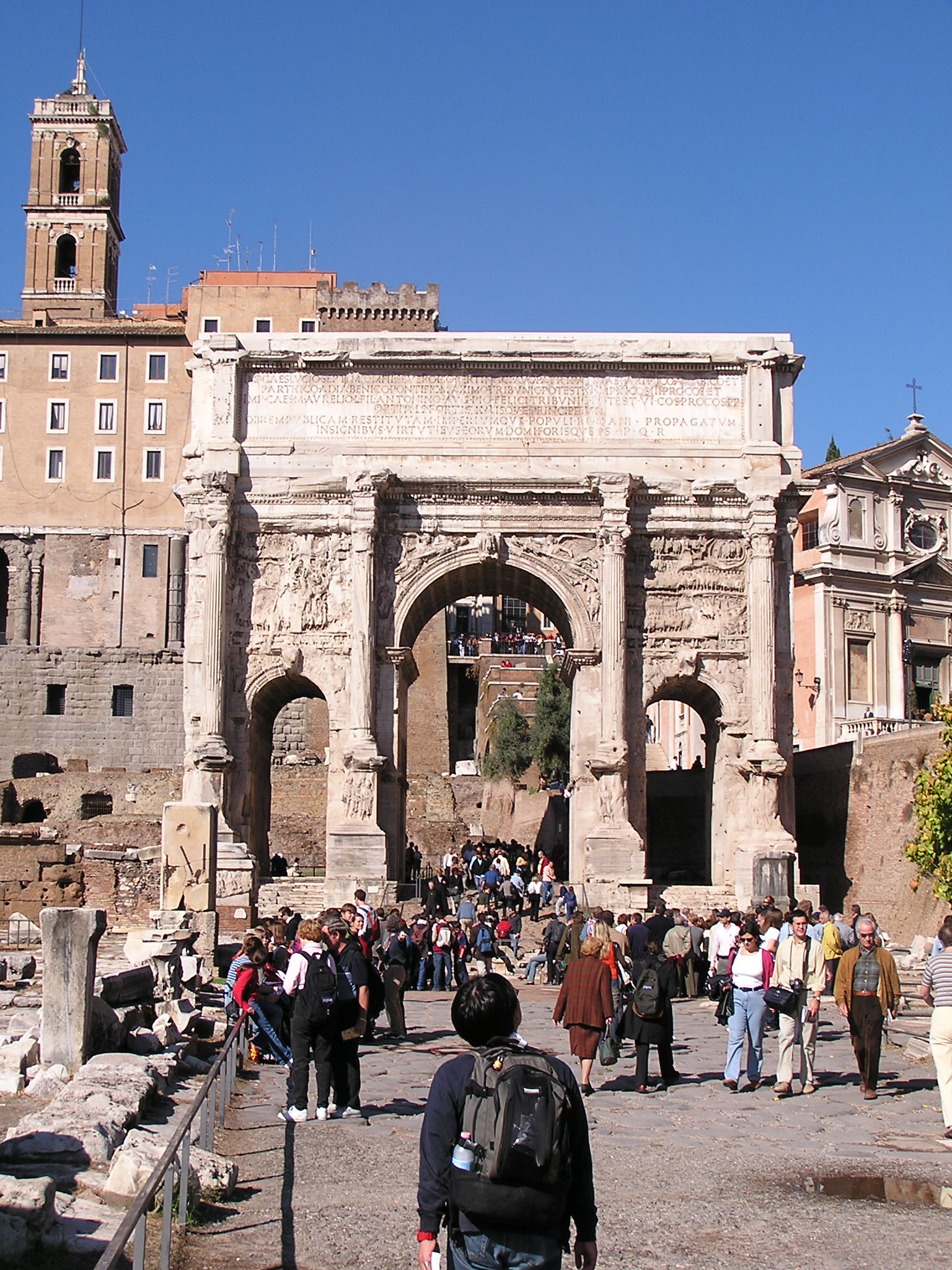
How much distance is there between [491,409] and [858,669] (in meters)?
16.4

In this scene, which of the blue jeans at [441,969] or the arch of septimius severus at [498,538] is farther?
the arch of septimius severus at [498,538]

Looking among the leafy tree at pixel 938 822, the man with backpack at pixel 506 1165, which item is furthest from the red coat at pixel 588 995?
the leafy tree at pixel 938 822

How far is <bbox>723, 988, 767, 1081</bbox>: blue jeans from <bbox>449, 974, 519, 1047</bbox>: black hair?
8307 millimetres

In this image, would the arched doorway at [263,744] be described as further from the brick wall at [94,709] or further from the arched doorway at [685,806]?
the brick wall at [94,709]

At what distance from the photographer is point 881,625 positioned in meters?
43.7

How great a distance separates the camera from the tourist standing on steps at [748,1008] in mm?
13133

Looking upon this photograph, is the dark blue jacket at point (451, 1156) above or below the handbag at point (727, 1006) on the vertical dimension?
above

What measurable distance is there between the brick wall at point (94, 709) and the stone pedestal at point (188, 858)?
29293mm

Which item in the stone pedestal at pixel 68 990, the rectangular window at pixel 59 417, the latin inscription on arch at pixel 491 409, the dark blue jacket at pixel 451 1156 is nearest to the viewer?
the dark blue jacket at pixel 451 1156

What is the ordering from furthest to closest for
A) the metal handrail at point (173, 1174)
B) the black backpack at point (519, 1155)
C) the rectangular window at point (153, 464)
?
1. the rectangular window at point (153, 464)
2. the metal handrail at point (173, 1174)
3. the black backpack at point (519, 1155)

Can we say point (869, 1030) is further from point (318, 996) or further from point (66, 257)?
point (66, 257)

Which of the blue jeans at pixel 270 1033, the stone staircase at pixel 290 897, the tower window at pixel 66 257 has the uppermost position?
the tower window at pixel 66 257

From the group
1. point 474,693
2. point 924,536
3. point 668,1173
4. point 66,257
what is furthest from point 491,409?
point 66,257

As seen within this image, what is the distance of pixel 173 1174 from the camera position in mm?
7148
